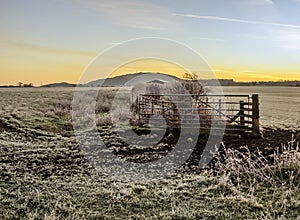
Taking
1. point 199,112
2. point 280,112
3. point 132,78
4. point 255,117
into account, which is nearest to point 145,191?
point 255,117

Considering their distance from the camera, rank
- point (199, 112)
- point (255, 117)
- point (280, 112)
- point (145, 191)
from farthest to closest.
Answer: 1. point (280, 112)
2. point (199, 112)
3. point (255, 117)
4. point (145, 191)

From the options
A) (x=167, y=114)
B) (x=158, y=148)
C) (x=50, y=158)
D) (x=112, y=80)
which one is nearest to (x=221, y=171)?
(x=158, y=148)

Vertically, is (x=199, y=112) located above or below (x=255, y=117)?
above

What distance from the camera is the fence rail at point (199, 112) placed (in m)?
13.3

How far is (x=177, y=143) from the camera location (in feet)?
38.9

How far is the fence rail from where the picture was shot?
1325 centimetres

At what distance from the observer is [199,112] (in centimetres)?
1427

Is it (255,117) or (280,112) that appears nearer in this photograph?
(255,117)

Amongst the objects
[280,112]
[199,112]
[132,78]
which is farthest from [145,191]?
[280,112]

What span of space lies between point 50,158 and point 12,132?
608 cm

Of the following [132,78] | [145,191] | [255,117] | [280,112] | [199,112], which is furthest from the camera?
[280,112]

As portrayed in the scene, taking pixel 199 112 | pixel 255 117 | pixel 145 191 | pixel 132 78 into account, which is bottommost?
pixel 145 191

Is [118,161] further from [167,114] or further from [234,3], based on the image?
[234,3]

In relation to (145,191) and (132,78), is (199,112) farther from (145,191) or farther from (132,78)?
(145,191)
